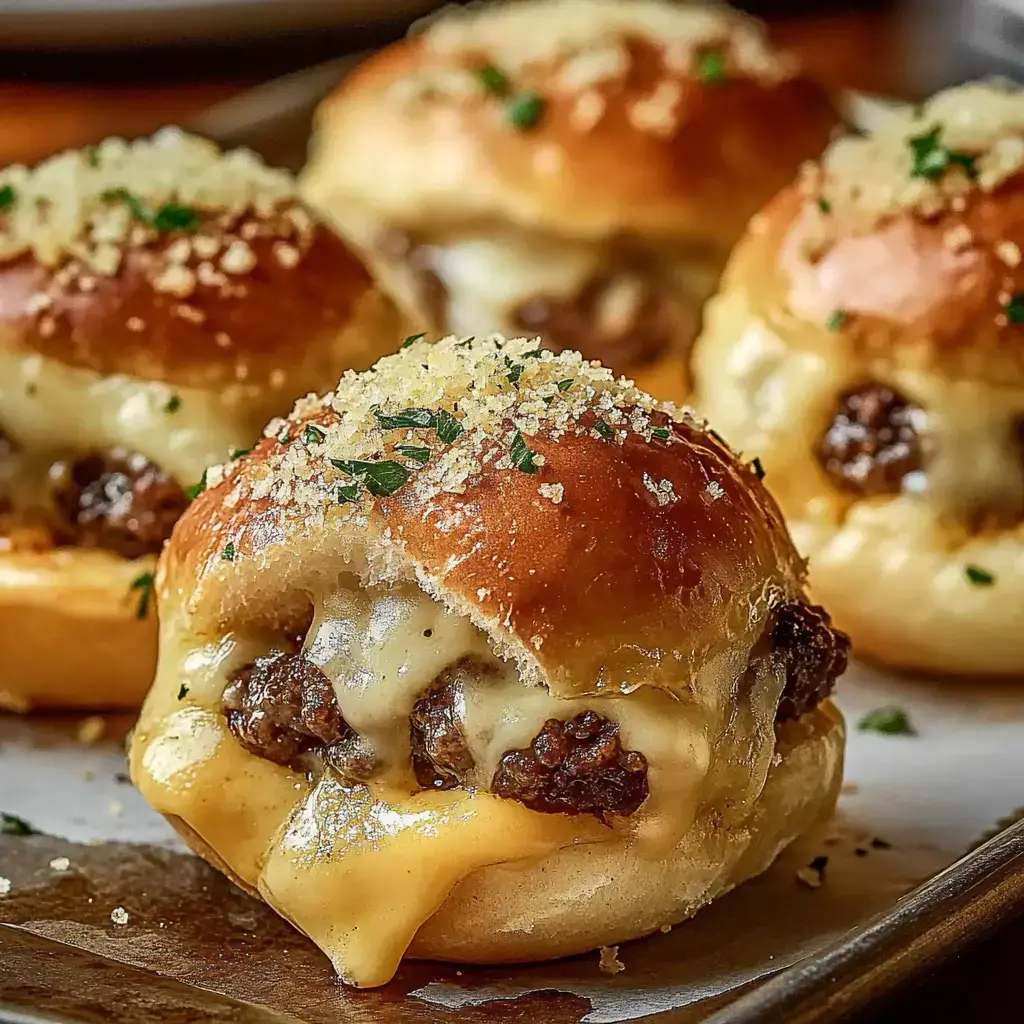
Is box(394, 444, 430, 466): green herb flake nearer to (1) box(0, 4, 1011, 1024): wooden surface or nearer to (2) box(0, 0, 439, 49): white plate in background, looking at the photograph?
(1) box(0, 4, 1011, 1024): wooden surface

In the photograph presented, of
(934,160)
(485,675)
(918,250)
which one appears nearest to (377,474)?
(485,675)

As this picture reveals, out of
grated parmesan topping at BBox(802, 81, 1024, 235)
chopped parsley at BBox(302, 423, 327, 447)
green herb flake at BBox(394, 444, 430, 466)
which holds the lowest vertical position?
grated parmesan topping at BBox(802, 81, 1024, 235)

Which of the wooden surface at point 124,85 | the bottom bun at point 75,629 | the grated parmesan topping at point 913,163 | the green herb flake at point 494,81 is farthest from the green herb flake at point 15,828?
the wooden surface at point 124,85

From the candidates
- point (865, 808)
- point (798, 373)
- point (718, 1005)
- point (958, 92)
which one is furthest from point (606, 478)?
point (958, 92)

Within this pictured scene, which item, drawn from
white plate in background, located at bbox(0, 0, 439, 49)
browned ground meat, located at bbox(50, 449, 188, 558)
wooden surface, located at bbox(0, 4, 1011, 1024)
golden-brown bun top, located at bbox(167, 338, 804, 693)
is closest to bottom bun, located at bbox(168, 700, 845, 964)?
golden-brown bun top, located at bbox(167, 338, 804, 693)

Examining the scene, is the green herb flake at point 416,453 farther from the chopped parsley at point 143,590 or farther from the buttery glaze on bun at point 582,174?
the buttery glaze on bun at point 582,174

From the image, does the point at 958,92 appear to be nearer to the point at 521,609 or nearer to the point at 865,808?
the point at 865,808

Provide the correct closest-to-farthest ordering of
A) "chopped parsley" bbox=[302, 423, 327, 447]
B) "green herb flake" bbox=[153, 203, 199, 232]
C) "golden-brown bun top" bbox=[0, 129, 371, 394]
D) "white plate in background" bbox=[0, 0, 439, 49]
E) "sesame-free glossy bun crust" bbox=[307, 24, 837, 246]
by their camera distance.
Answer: "chopped parsley" bbox=[302, 423, 327, 447], "golden-brown bun top" bbox=[0, 129, 371, 394], "green herb flake" bbox=[153, 203, 199, 232], "sesame-free glossy bun crust" bbox=[307, 24, 837, 246], "white plate in background" bbox=[0, 0, 439, 49]

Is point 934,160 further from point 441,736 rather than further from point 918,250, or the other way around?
point 441,736
